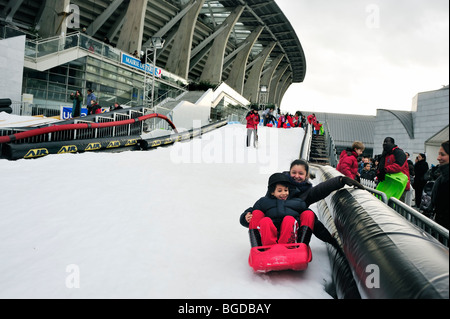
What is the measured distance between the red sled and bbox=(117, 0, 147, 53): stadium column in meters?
26.9

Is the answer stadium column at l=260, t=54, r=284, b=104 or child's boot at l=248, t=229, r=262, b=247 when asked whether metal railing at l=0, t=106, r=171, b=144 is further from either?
stadium column at l=260, t=54, r=284, b=104

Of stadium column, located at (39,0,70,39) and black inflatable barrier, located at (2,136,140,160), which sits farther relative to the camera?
stadium column, located at (39,0,70,39)

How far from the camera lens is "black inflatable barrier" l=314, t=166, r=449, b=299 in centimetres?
157

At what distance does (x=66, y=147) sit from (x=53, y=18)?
57.5ft

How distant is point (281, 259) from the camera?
2.77 m

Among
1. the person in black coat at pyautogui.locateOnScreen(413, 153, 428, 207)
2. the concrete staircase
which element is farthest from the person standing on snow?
the concrete staircase

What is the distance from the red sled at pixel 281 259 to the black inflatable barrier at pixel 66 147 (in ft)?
20.7

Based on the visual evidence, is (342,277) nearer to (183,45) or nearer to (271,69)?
(183,45)

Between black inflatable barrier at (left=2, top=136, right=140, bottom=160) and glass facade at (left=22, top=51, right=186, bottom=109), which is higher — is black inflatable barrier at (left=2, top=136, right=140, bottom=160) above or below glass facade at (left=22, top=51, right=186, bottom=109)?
below

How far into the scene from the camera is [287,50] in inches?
2098

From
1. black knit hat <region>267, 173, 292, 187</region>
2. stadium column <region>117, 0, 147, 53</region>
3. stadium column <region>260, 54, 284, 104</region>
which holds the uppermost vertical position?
stadium column <region>260, 54, 284, 104</region>

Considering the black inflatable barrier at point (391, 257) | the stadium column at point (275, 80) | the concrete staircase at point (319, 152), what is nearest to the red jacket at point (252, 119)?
the concrete staircase at point (319, 152)

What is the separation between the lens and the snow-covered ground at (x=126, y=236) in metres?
2.74
